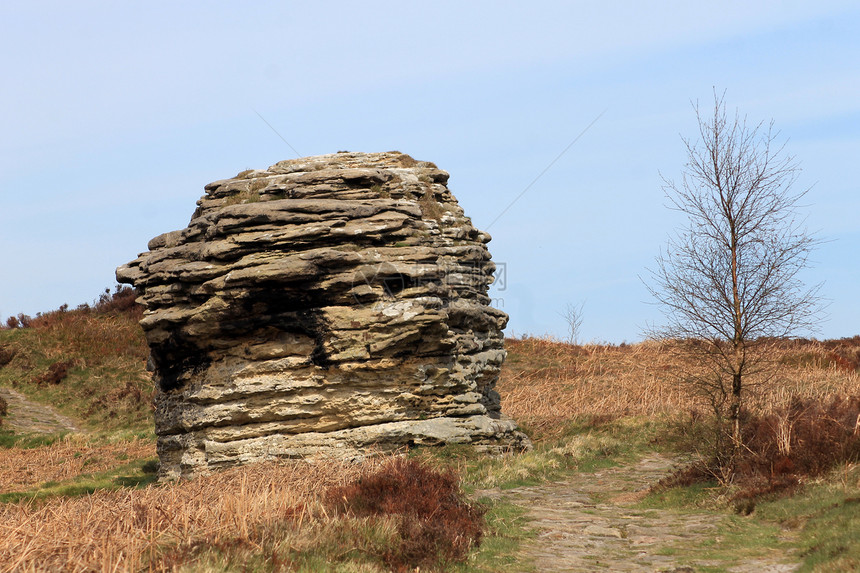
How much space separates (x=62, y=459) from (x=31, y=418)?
10112mm

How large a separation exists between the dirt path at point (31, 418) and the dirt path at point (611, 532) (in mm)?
22551

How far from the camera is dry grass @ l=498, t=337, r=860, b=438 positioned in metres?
20.0

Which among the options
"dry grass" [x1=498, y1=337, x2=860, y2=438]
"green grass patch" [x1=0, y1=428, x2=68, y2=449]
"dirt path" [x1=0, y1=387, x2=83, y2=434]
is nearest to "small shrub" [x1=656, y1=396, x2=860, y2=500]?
"dry grass" [x1=498, y1=337, x2=860, y2=438]

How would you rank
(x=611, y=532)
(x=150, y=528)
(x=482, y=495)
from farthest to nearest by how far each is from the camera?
(x=482, y=495)
(x=611, y=532)
(x=150, y=528)

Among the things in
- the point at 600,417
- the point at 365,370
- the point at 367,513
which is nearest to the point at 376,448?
the point at 365,370

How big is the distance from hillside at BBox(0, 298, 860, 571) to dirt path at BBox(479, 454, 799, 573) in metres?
0.09

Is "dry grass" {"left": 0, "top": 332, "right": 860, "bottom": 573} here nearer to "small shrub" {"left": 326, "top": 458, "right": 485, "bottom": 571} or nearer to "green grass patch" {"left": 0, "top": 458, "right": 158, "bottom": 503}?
"small shrub" {"left": 326, "top": 458, "right": 485, "bottom": 571}

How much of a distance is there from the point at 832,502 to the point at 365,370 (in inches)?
359

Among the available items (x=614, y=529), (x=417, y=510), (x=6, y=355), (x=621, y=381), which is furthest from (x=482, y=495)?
(x=6, y=355)

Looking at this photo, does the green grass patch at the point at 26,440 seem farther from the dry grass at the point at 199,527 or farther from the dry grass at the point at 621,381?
the dry grass at the point at 621,381

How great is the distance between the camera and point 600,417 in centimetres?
2073

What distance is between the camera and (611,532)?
10344 mm

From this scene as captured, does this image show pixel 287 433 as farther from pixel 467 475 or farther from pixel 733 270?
pixel 733 270

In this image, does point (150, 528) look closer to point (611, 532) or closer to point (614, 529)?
point (611, 532)
